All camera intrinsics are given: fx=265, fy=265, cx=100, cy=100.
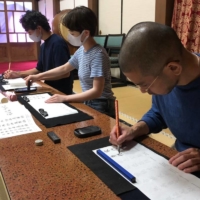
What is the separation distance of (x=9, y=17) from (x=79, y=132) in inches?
313

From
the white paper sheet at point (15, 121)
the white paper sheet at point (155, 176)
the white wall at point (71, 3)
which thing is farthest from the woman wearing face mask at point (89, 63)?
the white wall at point (71, 3)

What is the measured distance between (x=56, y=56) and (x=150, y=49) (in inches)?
52.7

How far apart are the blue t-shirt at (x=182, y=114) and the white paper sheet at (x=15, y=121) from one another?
0.48 metres

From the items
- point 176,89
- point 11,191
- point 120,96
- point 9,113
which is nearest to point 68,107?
point 9,113

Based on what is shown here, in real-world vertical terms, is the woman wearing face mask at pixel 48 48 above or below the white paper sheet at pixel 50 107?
above

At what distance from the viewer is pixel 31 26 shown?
210 cm

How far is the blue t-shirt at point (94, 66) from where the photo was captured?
4.76 feet

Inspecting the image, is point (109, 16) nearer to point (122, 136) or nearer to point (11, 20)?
point (11, 20)

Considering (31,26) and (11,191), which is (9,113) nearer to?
(11,191)

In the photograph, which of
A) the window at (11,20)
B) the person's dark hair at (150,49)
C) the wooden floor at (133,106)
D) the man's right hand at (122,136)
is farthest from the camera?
the window at (11,20)

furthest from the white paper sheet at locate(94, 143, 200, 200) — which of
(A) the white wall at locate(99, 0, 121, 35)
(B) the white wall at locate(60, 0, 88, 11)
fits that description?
(B) the white wall at locate(60, 0, 88, 11)

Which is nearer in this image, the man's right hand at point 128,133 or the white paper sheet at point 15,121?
the man's right hand at point 128,133

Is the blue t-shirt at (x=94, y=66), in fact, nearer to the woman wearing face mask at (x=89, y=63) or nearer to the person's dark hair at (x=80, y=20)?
the woman wearing face mask at (x=89, y=63)

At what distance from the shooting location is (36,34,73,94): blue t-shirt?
199 centimetres
